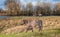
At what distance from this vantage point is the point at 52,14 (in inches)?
111

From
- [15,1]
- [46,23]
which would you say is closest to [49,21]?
[46,23]

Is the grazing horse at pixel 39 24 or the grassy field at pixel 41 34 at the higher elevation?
the grazing horse at pixel 39 24

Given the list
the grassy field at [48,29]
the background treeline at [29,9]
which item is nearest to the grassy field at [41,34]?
the grassy field at [48,29]

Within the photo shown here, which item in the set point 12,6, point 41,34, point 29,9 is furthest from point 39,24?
point 12,6

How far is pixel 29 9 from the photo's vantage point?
114 inches

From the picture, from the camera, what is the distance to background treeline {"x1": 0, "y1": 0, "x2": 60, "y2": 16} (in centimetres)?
286

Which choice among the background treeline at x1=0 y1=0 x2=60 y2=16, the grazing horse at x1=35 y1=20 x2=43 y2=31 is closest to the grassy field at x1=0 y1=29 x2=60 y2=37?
the grazing horse at x1=35 y1=20 x2=43 y2=31

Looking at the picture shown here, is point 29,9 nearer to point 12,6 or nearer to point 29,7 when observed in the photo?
point 29,7

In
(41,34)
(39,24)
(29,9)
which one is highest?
(29,9)

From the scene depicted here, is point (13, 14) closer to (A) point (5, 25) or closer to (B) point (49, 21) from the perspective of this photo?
(A) point (5, 25)

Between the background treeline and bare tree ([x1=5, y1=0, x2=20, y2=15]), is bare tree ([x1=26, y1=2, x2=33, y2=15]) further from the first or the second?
bare tree ([x1=5, y1=0, x2=20, y2=15])

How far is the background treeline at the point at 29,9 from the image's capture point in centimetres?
286

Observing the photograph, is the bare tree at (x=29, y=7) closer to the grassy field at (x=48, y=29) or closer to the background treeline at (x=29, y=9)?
the background treeline at (x=29, y=9)

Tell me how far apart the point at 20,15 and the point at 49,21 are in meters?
0.56
